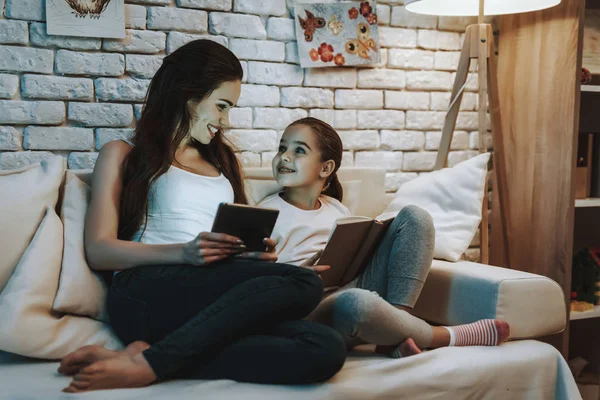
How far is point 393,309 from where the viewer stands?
170 centimetres

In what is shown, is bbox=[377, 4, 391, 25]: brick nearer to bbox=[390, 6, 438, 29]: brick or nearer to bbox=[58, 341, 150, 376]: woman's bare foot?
bbox=[390, 6, 438, 29]: brick

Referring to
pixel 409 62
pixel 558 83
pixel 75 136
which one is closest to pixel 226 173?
pixel 75 136

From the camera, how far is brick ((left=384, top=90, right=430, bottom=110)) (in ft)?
8.82

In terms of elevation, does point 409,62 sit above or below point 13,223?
above

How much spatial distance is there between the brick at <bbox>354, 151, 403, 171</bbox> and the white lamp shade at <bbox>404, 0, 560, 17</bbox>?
0.55 m

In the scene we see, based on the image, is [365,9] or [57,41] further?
[365,9]

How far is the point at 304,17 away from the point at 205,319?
1.37 metres

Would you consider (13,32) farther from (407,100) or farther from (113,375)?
(407,100)

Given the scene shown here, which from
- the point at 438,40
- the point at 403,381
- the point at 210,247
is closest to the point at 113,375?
the point at 210,247

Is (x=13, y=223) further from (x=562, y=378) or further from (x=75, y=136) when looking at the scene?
(x=562, y=378)

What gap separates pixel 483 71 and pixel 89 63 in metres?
1.37

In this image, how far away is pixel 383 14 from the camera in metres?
2.63

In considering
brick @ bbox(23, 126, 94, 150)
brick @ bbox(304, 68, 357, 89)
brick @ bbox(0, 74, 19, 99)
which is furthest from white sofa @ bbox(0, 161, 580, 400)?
brick @ bbox(304, 68, 357, 89)

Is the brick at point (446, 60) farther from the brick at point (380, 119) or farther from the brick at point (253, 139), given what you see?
the brick at point (253, 139)
